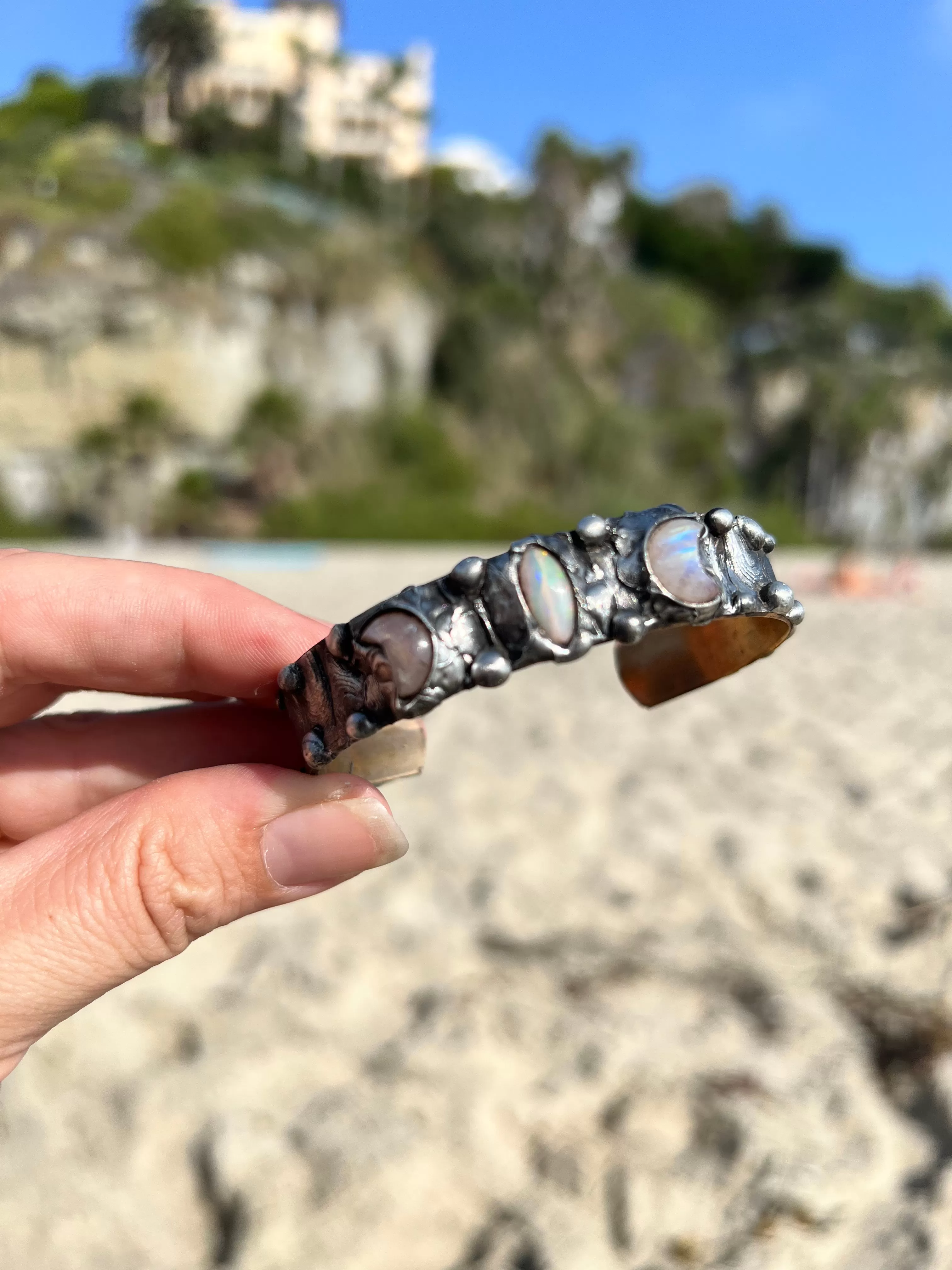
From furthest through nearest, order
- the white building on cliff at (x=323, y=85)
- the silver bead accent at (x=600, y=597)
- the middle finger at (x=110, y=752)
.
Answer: the white building on cliff at (x=323, y=85) < the middle finger at (x=110, y=752) < the silver bead accent at (x=600, y=597)

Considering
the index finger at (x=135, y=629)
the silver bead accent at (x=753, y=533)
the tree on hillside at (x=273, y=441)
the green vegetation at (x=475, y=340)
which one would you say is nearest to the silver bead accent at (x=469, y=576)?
the silver bead accent at (x=753, y=533)

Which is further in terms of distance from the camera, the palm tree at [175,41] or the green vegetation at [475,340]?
the green vegetation at [475,340]

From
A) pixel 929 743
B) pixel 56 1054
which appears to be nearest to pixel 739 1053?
pixel 56 1054

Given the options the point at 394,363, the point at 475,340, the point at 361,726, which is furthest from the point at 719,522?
the point at 475,340

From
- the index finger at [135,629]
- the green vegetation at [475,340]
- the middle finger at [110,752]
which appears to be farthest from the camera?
the green vegetation at [475,340]

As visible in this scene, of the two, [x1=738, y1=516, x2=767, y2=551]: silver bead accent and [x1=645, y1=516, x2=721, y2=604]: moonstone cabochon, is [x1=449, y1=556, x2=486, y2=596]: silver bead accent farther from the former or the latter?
[x1=738, y1=516, x2=767, y2=551]: silver bead accent

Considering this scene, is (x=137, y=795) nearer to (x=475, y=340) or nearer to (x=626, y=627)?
(x=626, y=627)

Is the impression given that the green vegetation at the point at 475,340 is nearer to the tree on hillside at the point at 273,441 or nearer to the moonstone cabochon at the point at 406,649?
the tree on hillside at the point at 273,441
